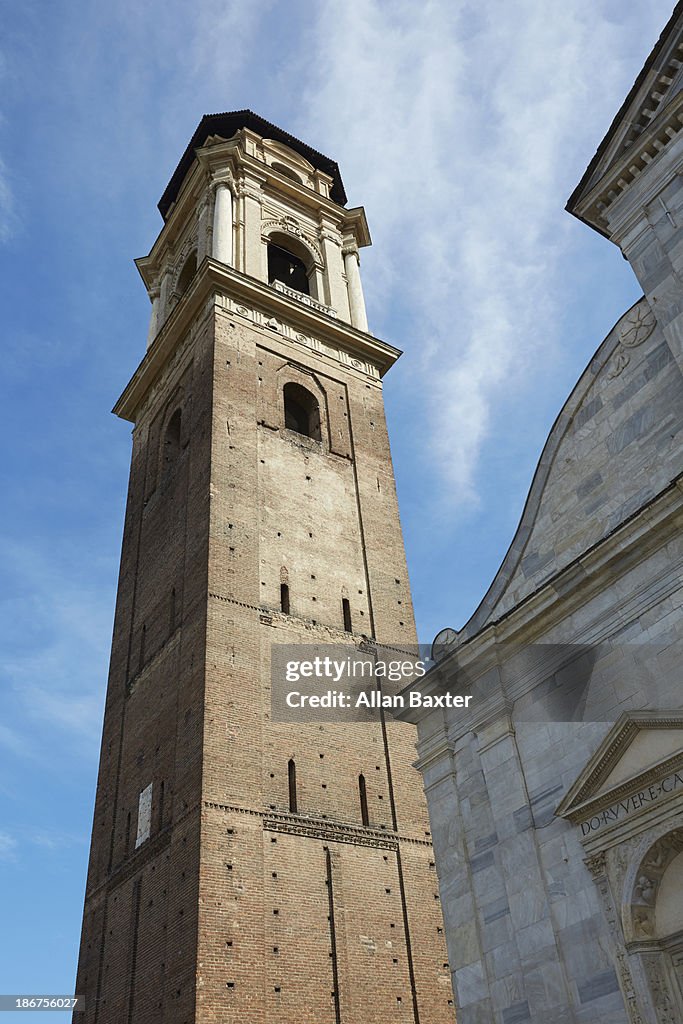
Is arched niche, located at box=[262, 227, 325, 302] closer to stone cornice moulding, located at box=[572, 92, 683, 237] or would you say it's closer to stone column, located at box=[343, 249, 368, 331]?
stone column, located at box=[343, 249, 368, 331]

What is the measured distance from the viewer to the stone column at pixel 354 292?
32281mm

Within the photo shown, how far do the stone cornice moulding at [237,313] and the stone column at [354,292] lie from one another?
108 centimetres

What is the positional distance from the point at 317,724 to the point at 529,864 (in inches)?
400

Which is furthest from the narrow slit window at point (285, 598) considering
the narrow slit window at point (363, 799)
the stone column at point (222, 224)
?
the stone column at point (222, 224)

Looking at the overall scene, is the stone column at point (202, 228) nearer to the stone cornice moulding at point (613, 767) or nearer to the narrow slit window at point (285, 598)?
the narrow slit window at point (285, 598)

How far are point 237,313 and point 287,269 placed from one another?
753 centimetres

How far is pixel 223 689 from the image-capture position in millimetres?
19672

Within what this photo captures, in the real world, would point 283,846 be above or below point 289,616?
below

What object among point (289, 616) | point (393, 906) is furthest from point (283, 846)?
point (289, 616)

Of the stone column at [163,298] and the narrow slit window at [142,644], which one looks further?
the stone column at [163,298]

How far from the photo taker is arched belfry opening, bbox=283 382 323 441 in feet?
91.9

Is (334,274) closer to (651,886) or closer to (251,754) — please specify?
(251,754)

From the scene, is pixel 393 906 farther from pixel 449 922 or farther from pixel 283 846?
pixel 449 922

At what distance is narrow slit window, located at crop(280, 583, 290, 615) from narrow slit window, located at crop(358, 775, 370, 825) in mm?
4182
